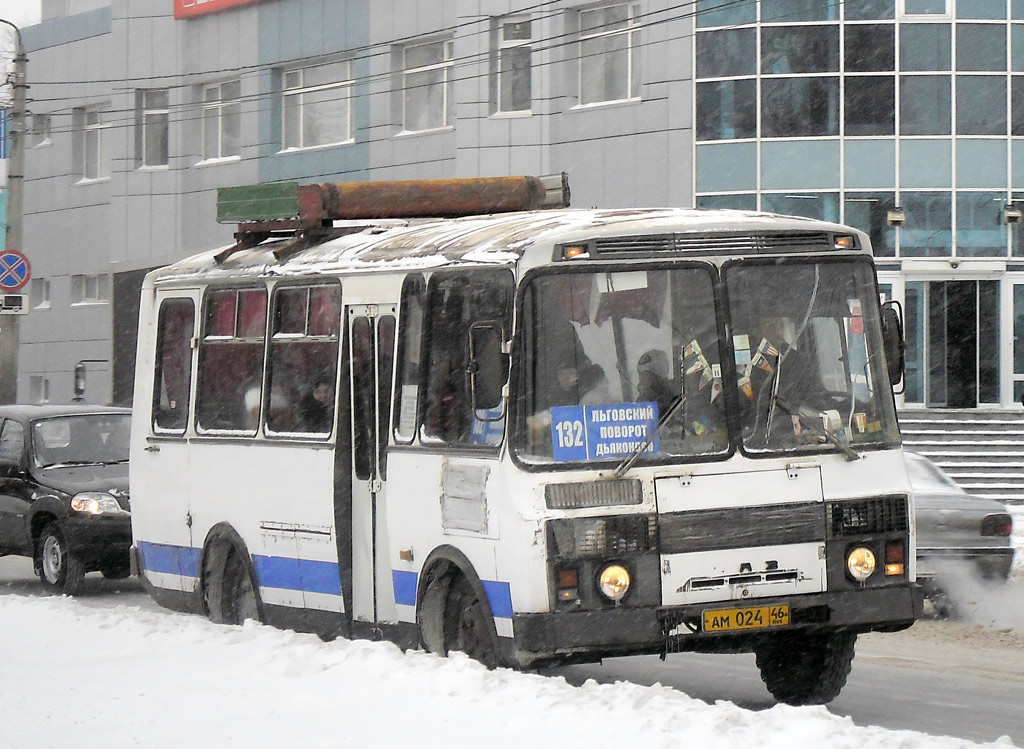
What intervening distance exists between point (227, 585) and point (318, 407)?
1.85 metres

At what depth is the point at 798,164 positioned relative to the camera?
31312 mm

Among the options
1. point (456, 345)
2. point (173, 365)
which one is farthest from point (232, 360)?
point (456, 345)

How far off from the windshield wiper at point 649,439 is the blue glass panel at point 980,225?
2370 cm

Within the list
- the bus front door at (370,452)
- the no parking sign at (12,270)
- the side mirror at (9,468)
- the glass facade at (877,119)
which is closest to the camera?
the bus front door at (370,452)

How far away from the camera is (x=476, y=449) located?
9062 mm

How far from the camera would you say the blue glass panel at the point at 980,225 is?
103 feet

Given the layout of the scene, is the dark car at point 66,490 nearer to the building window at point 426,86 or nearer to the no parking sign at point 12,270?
the no parking sign at point 12,270

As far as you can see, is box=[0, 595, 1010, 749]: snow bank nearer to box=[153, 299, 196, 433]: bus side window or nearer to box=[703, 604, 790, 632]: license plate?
box=[703, 604, 790, 632]: license plate

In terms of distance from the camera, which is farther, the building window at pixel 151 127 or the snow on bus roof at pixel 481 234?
the building window at pixel 151 127

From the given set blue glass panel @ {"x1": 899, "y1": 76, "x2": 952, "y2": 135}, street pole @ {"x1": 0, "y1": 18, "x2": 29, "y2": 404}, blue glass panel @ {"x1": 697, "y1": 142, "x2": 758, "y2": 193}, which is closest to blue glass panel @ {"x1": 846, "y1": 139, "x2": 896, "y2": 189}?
blue glass panel @ {"x1": 899, "y1": 76, "x2": 952, "y2": 135}

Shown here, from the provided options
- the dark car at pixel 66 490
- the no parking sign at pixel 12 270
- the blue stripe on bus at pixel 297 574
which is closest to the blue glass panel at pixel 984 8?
the no parking sign at pixel 12 270

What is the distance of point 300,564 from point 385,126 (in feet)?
88.6

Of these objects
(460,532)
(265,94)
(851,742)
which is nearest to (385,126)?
(265,94)

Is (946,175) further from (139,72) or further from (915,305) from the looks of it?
(139,72)
